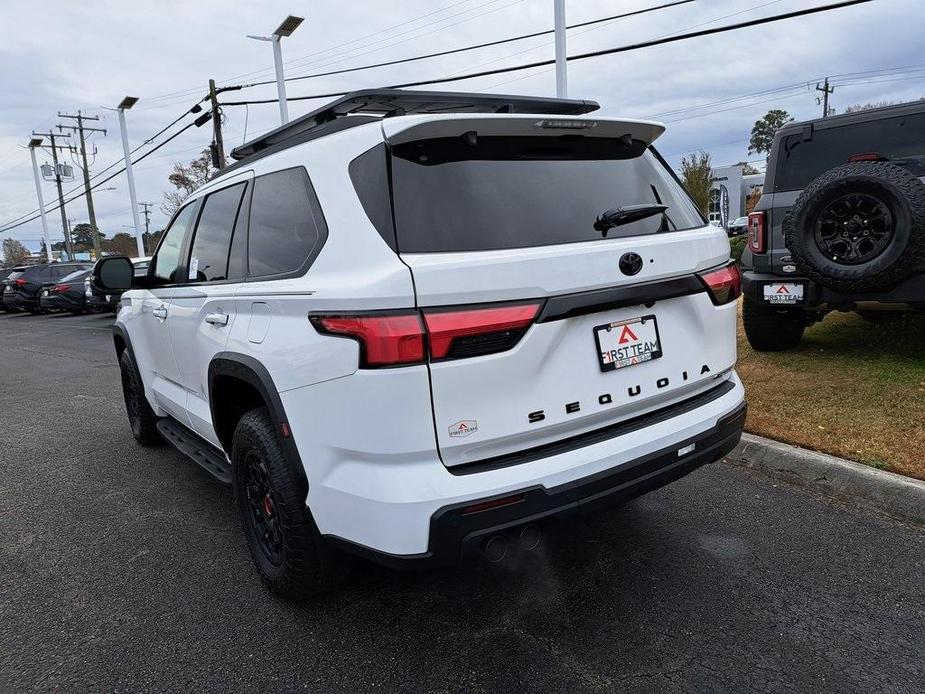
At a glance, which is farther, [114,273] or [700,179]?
[700,179]

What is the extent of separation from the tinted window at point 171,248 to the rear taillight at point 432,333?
2.25 m

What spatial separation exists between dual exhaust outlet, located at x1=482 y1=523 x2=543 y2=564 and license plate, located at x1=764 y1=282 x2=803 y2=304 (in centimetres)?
414

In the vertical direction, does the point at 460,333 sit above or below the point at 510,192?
below

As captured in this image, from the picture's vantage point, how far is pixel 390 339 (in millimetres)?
1905

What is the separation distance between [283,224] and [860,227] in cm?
417

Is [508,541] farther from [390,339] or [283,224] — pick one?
[283,224]

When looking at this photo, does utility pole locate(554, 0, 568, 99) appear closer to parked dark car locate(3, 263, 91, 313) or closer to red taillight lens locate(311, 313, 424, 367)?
red taillight lens locate(311, 313, 424, 367)

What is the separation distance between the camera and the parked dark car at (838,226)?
4426mm

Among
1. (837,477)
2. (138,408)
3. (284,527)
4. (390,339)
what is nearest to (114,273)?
(138,408)

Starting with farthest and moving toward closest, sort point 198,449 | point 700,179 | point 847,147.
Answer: point 700,179, point 847,147, point 198,449

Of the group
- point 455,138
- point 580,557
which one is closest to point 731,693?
point 580,557

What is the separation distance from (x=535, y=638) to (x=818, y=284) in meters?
4.11

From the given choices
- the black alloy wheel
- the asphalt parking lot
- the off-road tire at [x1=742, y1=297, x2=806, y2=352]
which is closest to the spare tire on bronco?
the black alloy wheel

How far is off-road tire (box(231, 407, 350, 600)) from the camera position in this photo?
2.35m
